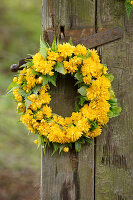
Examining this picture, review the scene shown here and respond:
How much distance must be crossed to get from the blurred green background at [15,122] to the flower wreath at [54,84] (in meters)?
1.84

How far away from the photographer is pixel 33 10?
559 cm

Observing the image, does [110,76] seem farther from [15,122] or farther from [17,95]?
[15,122]

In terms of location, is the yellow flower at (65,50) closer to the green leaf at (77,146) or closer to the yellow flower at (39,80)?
the yellow flower at (39,80)

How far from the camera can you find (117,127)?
1.72 metres

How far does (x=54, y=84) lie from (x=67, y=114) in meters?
0.25

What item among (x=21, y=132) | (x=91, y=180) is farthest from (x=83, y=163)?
(x=21, y=132)

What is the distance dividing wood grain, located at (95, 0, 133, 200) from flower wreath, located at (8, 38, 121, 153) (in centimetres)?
12

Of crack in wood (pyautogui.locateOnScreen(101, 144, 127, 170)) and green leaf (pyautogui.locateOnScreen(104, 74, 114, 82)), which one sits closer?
green leaf (pyautogui.locateOnScreen(104, 74, 114, 82))

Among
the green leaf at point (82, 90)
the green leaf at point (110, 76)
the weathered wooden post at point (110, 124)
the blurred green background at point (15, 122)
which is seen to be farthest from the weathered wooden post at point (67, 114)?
the blurred green background at point (15, 122)

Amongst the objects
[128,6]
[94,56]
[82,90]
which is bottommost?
[82,90]

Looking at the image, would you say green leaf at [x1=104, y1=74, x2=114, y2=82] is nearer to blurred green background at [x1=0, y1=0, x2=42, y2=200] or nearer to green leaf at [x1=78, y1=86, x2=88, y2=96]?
green leaf at [x1=78, y1=86, x2=88, y2=96]

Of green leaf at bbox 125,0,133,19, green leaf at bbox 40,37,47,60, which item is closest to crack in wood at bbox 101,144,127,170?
green leaf at bbox 40,37,47,60

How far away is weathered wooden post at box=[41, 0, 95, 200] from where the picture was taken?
1.64 metres

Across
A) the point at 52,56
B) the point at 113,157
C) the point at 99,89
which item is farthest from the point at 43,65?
the point at 113,157
